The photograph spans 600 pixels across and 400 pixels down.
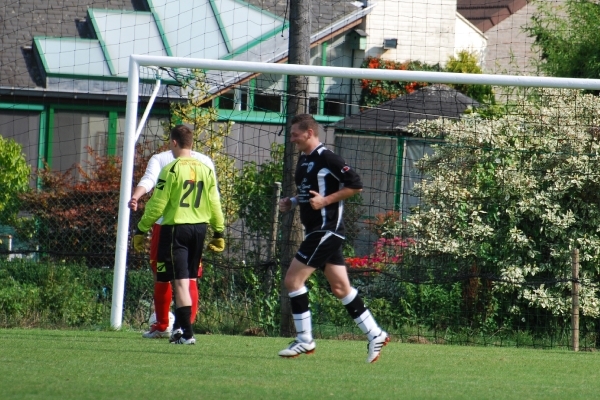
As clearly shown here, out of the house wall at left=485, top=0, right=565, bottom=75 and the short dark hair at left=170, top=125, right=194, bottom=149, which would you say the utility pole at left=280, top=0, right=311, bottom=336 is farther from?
the house wall at left=485, top=0, right=565, bottom=75

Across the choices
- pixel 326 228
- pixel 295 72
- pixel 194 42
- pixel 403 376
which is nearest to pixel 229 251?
pixel 295 72

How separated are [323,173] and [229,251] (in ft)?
16.6

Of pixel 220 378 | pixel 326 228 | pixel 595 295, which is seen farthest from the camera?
pixel 595 295

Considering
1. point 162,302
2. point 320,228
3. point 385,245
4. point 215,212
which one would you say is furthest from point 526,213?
point 320,228

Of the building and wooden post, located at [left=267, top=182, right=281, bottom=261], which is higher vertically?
the building

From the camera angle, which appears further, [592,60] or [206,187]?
[592,60]

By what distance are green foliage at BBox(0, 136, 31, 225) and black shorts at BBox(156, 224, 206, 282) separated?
231 inches

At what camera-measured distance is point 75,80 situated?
64.0 ft

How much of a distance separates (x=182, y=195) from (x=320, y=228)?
1.45 m

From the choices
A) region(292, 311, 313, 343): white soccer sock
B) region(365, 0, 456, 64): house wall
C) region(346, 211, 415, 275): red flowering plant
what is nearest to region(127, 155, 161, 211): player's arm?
region(292, 311, 313, 343): white soccer sock

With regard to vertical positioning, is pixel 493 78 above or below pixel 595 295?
above

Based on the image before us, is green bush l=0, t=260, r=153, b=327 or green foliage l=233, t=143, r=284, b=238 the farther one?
green foliage l=233, t=143, r=284, b=238

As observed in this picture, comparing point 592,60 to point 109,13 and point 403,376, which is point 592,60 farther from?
point 403,376

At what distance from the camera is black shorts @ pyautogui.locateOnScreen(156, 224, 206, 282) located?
27.0 ft
